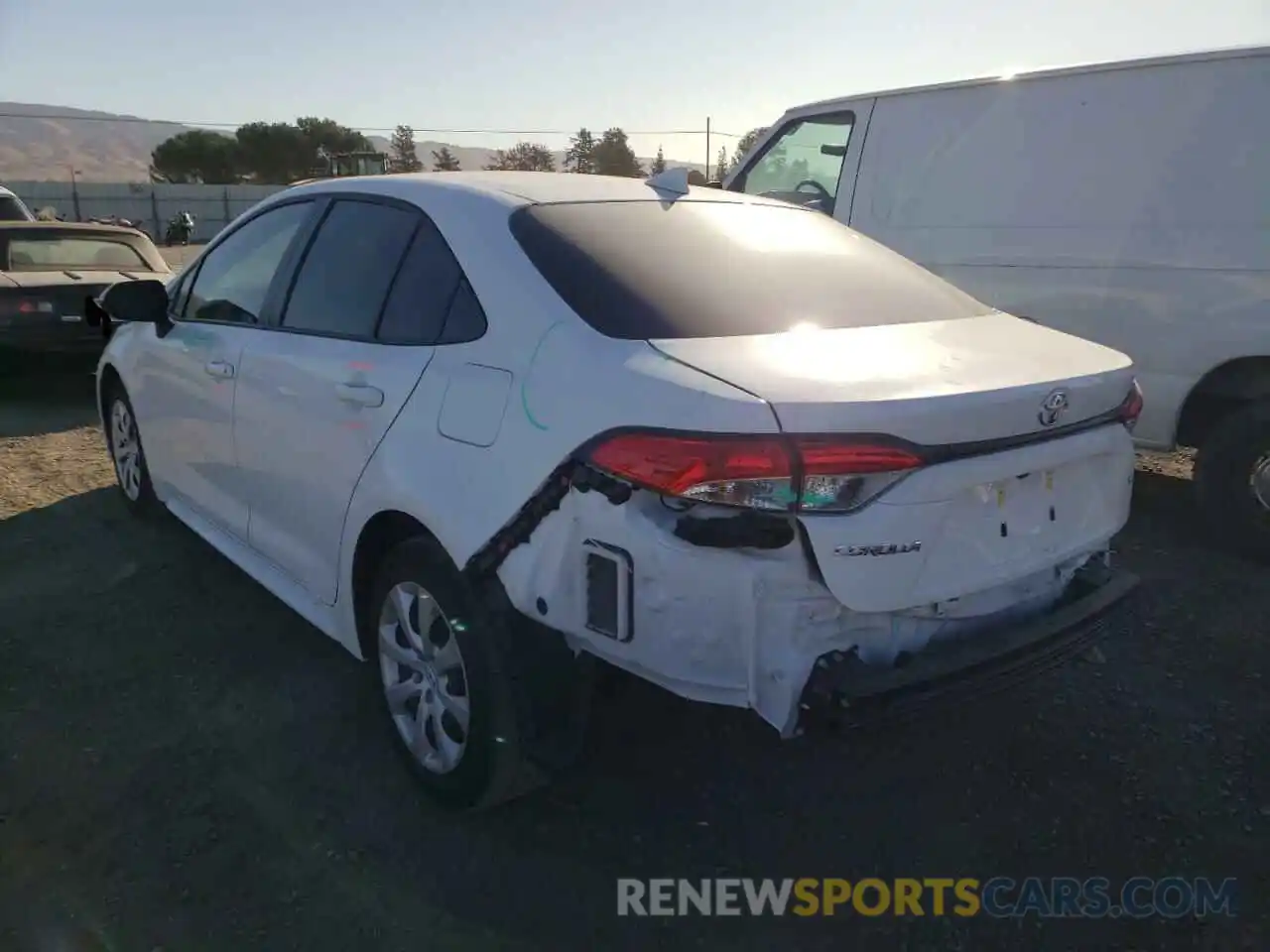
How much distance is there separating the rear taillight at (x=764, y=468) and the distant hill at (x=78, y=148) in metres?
104

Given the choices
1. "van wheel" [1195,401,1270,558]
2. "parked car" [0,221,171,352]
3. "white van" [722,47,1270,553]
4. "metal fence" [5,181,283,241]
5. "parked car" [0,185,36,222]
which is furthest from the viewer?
"metal fence" [5,181,283,241]

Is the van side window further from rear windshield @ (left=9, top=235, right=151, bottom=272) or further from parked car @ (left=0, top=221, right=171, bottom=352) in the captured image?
rear windshield @ (left=9, top=235, right=151, bottom=272)

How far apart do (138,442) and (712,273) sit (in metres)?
3.29

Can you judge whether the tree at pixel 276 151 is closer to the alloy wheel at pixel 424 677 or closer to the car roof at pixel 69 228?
the car roof at pixel 69 228

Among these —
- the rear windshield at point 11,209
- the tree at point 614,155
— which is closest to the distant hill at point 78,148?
the tree at point 614,155

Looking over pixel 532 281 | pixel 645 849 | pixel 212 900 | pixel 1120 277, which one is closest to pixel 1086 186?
pixel 1120 277

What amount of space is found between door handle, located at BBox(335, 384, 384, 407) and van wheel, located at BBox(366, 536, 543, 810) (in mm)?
413

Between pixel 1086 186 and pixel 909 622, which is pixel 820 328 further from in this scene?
pixel 1086 186

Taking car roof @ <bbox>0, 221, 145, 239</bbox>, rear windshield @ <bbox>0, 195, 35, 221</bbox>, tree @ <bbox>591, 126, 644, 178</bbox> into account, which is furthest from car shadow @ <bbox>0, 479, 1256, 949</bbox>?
tree @ <bbox>591, 126, 644, 178</bbox>

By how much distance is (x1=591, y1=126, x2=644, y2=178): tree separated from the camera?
148 feet

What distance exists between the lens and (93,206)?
4309 cm

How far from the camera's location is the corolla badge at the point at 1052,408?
2316mm

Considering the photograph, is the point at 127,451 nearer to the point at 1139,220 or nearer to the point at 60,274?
the point at 60,274

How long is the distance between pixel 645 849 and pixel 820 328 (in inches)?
56.7
